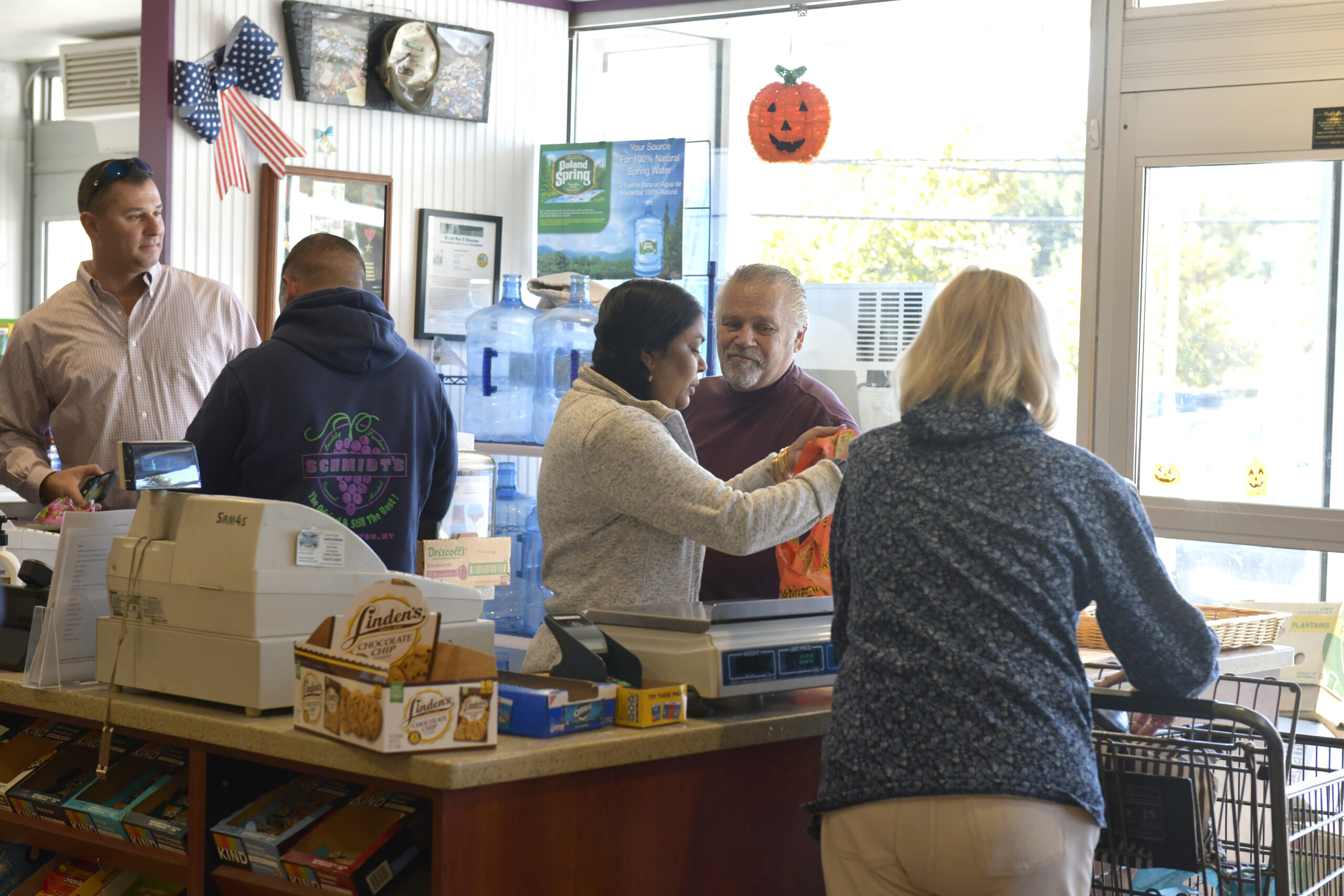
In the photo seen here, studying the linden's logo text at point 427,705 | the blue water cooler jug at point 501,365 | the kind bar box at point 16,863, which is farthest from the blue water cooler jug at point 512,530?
the linden's logo text at point 427,705

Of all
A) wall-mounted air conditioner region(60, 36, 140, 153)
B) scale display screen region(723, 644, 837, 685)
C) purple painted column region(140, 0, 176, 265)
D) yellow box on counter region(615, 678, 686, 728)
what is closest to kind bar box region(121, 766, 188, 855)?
yellow box on counter region(615, 678, 686, 728)

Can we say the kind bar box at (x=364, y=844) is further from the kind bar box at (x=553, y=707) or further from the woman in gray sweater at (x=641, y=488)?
the woman in gray sweater at (x=641, y=488)

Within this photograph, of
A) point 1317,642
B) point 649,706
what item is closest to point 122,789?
point 649,706

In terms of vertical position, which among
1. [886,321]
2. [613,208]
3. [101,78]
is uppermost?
[101,78]

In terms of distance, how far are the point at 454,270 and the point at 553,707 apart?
124 inches

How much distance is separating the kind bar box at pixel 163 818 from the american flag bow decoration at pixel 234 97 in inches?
102

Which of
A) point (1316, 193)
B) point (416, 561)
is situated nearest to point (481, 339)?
point (416, 561)

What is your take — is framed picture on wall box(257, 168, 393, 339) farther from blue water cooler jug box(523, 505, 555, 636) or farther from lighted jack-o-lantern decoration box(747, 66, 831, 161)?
lighted jack-o-lantern decoration box(747, 66, 831, 161)

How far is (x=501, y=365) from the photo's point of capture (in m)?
4.78

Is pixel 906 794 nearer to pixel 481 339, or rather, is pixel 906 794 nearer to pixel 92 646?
pixel 92 646

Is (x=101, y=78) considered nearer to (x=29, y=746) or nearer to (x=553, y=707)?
(x=29, y=746)

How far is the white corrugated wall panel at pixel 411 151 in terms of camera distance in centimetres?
420

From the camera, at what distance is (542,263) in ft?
16.3

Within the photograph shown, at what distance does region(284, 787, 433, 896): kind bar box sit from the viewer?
73.1 inches
